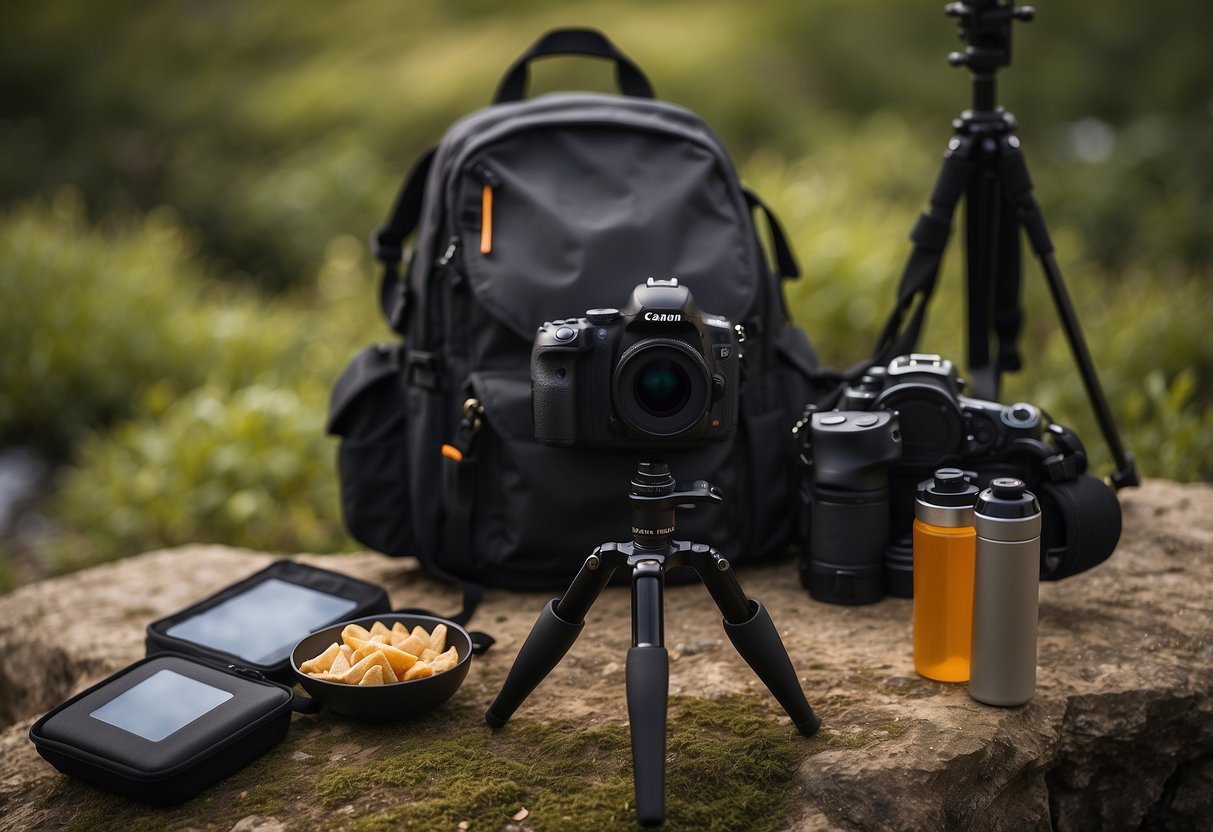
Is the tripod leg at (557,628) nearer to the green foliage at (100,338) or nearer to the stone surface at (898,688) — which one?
the stone surface at (898,688)

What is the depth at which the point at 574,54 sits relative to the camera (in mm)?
2812

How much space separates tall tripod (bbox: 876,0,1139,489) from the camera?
8.89 feet

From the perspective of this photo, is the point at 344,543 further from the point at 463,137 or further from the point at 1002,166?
the point at 1002,166

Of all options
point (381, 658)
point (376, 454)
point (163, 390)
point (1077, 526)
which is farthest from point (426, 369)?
point (163, 390)

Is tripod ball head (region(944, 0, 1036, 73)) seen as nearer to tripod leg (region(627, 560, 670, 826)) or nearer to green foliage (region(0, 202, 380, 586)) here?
tripod leg (region(627, 560, 670, 826))

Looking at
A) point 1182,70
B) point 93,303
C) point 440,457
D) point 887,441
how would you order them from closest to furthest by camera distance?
1. point 887,441
2. point 440,457
3. point 93,303
4. point 1182,70

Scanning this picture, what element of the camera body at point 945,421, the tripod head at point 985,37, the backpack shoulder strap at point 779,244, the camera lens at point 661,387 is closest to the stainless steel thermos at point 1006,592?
the camera body at point 945,421

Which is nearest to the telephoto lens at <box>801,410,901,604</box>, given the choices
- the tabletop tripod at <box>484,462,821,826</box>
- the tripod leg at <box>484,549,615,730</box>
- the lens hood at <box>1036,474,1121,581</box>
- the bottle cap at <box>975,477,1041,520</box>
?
the lens hood at <box>1036,474,1121,581</box>

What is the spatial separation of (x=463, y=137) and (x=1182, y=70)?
6.71 m

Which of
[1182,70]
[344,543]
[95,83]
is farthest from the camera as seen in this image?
[95,83]

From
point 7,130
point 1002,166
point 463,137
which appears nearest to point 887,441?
point 1002,166

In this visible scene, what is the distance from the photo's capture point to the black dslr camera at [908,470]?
8.03ft

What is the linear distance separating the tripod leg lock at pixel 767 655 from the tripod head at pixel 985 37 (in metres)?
1.47

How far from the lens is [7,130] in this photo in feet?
25.7
